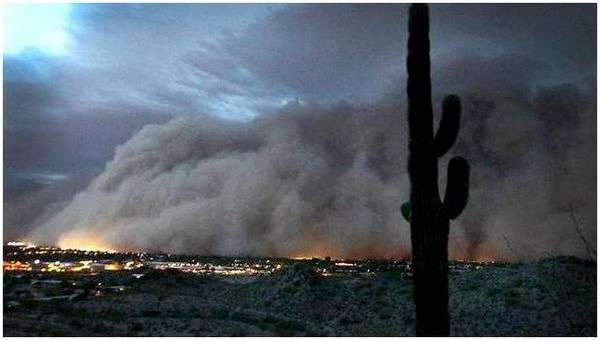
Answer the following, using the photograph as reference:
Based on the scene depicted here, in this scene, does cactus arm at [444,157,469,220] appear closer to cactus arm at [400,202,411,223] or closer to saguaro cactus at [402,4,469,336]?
saguaro cactus at [402,4,469,336]

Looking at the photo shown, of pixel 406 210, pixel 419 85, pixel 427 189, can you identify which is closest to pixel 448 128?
pixel 419 85

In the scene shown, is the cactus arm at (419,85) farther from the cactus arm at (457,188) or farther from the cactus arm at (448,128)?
the cactus arm at (457,188)

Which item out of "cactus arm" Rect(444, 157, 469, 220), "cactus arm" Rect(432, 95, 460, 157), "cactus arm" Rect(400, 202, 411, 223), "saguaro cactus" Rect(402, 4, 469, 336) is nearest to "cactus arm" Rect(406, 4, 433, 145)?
"saguaro cactus" Rect(402, 4, 469, 336)

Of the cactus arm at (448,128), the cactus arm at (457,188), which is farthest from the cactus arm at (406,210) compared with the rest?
the cactus arm at (448,128)

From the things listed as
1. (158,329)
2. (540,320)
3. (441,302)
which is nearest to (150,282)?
(158,329)

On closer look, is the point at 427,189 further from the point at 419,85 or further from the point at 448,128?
the point at 419,85
